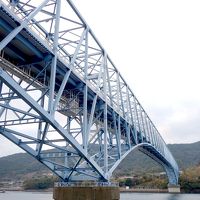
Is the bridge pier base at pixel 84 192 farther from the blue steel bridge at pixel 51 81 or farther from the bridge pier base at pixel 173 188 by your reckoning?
the bridge pier base at pixel 173 188

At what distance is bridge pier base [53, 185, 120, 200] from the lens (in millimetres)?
28969

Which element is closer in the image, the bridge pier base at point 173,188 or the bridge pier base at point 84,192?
the bridge pier base at point 84,192

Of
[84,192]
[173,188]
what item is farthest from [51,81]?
[173,188]

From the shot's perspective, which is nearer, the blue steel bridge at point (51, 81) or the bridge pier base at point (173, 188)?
the blue steel bridge at point (51, 81)

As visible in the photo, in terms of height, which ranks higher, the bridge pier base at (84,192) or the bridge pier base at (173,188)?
the bridge pier base at (173,188)

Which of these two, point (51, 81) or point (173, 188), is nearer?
point (51, 81)

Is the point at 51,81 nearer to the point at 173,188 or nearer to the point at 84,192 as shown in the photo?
the point at 84,192

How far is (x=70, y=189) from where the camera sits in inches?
1170

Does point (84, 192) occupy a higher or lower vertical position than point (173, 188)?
lower

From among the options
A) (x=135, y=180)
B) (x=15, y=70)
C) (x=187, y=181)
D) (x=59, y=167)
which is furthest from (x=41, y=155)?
(x=135, y=180)

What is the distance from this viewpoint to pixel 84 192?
29.1 meters

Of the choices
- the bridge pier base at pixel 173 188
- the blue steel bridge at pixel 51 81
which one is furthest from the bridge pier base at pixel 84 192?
the bridge pier base at pixel 173 188

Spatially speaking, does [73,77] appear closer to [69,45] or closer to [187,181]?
[69,45]

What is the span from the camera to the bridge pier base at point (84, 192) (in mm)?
28969
